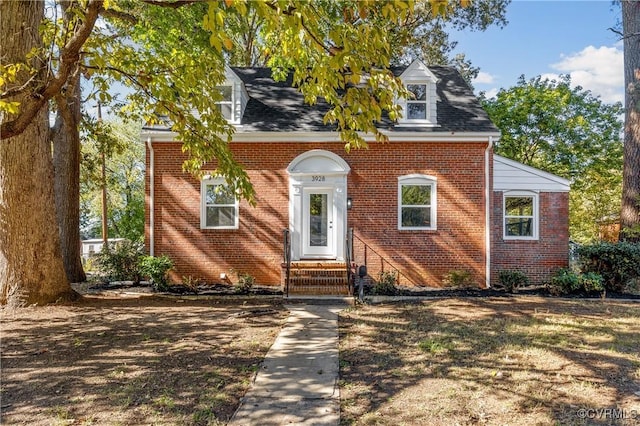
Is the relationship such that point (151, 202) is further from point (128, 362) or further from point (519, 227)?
point (519, 227)

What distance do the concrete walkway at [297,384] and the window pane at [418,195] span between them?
17.7 ft

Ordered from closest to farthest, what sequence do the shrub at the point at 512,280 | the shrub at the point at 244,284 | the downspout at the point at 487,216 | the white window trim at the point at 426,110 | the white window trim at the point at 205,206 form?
the shrub at the point at 244,284, the shrub at the point at 512,280, the downspout at the point at 487,216, the white window trim at the point at 205,206, the white window trim at the point at 426,110

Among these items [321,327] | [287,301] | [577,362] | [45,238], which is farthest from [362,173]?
[45,238]

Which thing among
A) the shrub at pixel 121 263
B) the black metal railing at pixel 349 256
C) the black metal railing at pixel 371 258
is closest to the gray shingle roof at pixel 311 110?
the black metal railing at pixel 349 256

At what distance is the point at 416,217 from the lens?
10.6m

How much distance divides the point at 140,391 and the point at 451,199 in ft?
29.3

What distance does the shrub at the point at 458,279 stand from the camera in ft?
33.4

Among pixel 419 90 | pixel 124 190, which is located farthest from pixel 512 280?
pixel 124 190

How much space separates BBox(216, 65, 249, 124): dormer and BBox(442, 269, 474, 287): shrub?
7.29 m

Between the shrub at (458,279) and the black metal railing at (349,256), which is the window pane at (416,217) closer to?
the shrub at (458,279)

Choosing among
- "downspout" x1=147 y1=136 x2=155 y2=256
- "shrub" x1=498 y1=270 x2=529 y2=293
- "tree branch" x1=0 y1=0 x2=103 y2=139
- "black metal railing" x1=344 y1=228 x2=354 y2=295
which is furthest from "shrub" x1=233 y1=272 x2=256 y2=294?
"shrub" x1=498 y1=270 x2=529 y2=293

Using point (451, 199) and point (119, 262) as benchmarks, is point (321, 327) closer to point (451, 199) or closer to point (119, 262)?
point (451, 199)

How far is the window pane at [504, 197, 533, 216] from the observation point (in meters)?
11.3

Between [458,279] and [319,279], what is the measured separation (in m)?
3.83
